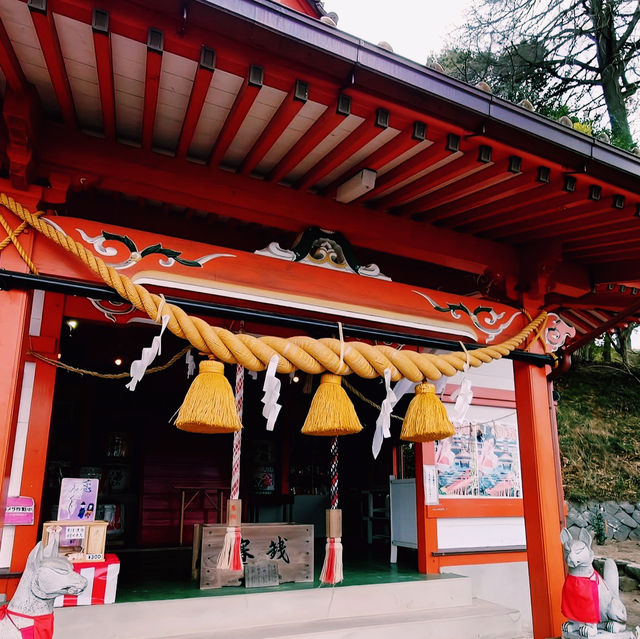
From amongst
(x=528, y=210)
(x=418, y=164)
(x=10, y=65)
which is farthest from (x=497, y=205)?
(x=10, y=65)

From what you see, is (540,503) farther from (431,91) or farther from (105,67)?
(105,67)

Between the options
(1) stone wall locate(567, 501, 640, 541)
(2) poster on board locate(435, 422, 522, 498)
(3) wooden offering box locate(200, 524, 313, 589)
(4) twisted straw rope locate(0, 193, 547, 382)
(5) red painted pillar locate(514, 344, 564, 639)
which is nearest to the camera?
(4) twisted straw rope locate(0, 193, 547, 382)

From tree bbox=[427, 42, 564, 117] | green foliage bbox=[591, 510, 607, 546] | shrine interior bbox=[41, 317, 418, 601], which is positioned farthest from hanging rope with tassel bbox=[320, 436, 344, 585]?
tree bbox=[427, 42, 564, 117]

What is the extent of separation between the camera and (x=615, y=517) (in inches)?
433

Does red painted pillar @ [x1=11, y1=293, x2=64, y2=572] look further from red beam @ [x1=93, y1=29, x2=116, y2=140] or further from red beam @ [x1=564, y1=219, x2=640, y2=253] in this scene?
red beam @ [x1=564, y1=219, x2=640, y2=253]

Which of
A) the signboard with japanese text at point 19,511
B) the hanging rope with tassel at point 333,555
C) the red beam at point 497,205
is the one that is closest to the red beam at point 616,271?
the red beam at point 497,205

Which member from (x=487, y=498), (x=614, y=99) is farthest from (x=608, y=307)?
(x=614, y=99)

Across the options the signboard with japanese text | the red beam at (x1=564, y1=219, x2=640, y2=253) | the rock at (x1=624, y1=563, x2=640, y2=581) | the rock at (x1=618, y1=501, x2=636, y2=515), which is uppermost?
the red beam at (x1=564, y1=219, x2=640, y2=253)

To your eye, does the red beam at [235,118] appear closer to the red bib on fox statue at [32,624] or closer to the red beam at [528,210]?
the red beam at [528,210]

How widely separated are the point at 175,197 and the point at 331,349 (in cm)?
140

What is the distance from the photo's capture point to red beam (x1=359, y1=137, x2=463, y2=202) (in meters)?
2.99

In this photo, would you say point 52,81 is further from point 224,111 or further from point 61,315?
point 61,315

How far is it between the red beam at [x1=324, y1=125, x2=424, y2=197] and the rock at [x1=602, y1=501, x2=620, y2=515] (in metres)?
10.6

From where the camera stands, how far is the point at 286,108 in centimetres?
266
